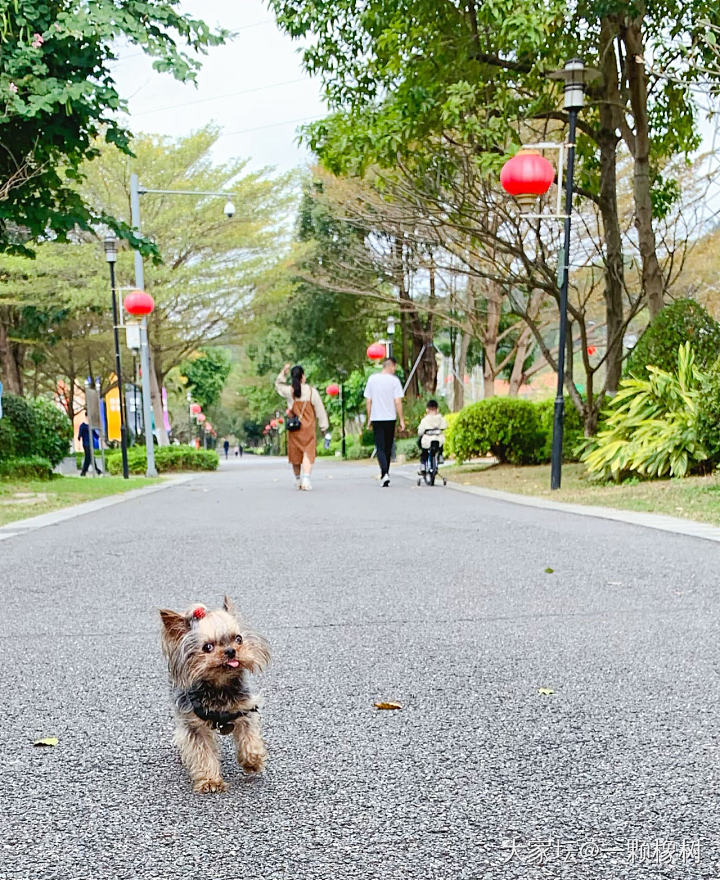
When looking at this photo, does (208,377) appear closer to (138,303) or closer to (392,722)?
(138,303)

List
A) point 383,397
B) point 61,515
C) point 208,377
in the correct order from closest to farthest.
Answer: point 61,515, point 383,397, point 208,377

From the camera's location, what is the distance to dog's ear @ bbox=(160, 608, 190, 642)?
257 cm

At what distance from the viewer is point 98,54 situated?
12.6 meters

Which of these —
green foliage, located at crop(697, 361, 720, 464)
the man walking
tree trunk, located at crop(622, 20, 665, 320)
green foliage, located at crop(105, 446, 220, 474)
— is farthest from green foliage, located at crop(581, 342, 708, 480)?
green foliage, located at crop(105, 446, 220, 474)

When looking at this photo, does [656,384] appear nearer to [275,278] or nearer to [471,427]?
[471,427]

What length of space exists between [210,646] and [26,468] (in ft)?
53.2

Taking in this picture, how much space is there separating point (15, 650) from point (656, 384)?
10787 millimetres

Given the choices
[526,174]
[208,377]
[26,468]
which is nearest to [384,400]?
[526,174]

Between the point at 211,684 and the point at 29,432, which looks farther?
the point at 29,432

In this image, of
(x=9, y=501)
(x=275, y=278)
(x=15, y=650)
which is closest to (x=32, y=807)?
(x=15, y=650)

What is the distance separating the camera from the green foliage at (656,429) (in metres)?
12.4

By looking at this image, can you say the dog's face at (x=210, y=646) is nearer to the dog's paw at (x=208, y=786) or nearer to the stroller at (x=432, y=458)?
the dog's paw at (x=208, y=786)

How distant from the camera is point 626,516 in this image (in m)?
9.66

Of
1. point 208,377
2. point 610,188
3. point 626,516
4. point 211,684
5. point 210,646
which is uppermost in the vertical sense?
point 208,377
